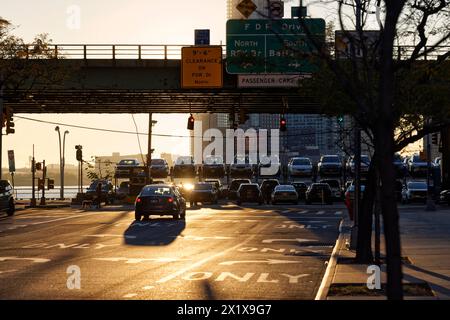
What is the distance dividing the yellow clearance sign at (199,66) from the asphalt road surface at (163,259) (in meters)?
10.2

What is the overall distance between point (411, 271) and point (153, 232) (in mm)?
16119

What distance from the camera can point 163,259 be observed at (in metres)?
21.9

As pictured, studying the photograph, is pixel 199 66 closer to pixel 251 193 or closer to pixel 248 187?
pixel 248 187

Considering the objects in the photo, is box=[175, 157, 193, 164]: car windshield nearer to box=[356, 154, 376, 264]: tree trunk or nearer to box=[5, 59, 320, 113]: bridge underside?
box=[5, 59, 320, 113]: bridge underside

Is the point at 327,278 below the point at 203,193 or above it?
above

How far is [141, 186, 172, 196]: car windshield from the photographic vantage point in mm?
40188

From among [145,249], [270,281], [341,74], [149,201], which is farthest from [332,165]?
[341,74]

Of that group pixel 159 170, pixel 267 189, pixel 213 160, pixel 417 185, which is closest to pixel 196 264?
pixel 417 185

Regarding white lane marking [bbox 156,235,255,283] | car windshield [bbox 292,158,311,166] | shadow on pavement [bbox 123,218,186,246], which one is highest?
car windshield [bbox 292,158,311,166]

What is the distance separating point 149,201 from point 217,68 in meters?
10.3

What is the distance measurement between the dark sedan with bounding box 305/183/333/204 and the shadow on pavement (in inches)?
920

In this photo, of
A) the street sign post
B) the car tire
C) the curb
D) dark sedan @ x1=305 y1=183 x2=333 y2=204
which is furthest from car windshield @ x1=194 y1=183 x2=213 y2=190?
the curb
